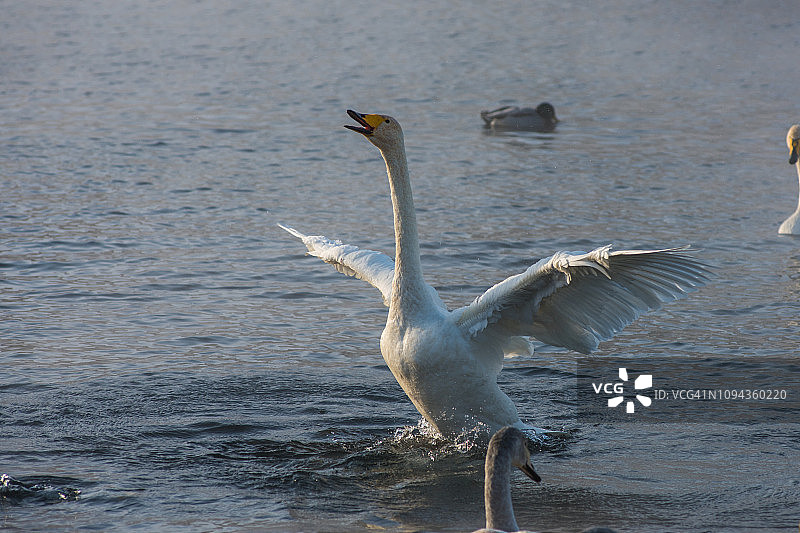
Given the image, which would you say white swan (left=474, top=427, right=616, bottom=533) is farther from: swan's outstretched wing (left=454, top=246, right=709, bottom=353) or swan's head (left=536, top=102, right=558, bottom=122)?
swan's head (left=536, top=102, right=558, bottom=122)

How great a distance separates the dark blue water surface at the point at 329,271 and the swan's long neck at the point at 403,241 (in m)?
1.21

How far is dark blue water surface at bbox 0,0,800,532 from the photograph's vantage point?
266 inches

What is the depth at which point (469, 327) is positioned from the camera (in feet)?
22.7

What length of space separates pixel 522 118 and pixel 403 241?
1379 cm

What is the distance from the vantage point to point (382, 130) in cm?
703

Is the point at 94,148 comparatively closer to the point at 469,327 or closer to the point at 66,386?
the point at 66,386

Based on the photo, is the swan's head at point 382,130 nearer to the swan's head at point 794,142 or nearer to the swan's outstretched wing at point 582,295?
the swan's outstretched wing at point 582,295

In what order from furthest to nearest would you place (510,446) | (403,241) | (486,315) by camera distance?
(403,241)
(486,315)
(510,446)

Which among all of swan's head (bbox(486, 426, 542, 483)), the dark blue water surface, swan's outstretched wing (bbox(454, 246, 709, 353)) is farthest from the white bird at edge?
swan's head (bbox(486, 426, 542, 483))

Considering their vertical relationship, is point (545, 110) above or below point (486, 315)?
above

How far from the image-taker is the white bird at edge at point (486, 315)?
20.9 ft

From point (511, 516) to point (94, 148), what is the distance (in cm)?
1443

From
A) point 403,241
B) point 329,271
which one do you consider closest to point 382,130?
point 403,241

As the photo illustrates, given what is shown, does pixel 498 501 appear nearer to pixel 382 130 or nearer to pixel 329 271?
pixel 382 130
